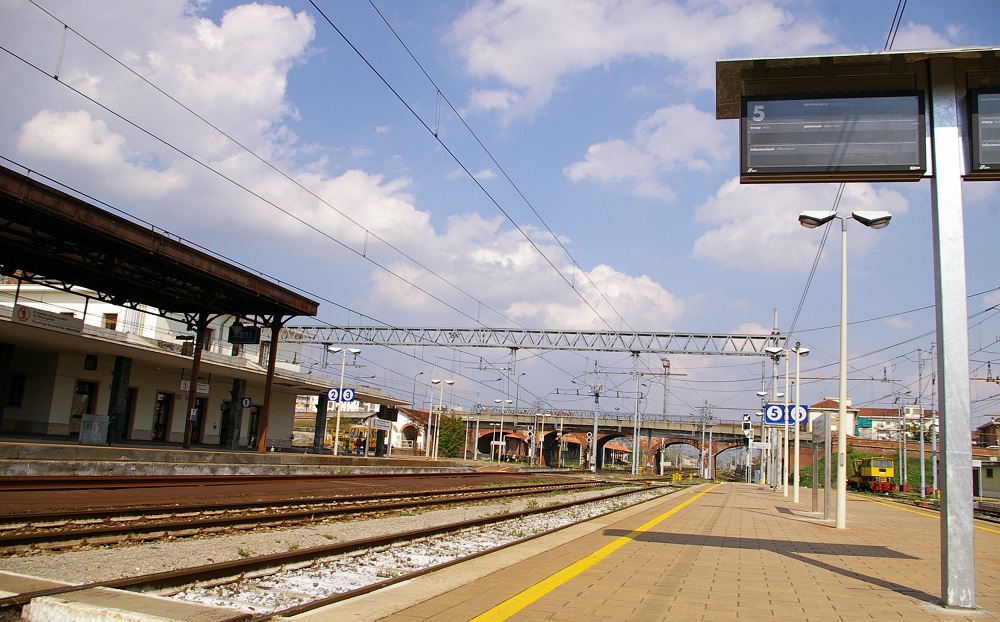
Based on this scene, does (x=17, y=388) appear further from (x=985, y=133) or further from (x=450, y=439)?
(x=450, y=439)

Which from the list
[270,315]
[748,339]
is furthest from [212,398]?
[748,339]

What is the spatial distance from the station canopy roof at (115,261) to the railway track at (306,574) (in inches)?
553

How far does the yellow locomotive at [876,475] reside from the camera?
197 ft

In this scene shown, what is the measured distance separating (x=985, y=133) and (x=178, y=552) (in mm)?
10382

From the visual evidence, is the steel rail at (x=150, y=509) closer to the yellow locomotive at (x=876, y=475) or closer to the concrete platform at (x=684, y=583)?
the concrete platform at (x=684, y=583)

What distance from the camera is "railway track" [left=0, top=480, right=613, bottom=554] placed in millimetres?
8500

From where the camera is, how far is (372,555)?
9383 mm

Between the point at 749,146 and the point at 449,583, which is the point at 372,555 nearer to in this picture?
the point at 449,583

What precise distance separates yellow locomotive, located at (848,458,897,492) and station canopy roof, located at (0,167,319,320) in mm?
49582

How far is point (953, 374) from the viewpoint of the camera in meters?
7.69

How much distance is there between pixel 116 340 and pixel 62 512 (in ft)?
66.8

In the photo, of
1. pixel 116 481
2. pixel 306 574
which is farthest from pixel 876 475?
pixel 306 574

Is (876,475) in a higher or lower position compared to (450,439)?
lower

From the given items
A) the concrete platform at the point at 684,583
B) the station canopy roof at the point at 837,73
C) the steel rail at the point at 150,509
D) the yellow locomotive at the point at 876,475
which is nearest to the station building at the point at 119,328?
the steel rail at the point at 150,509
